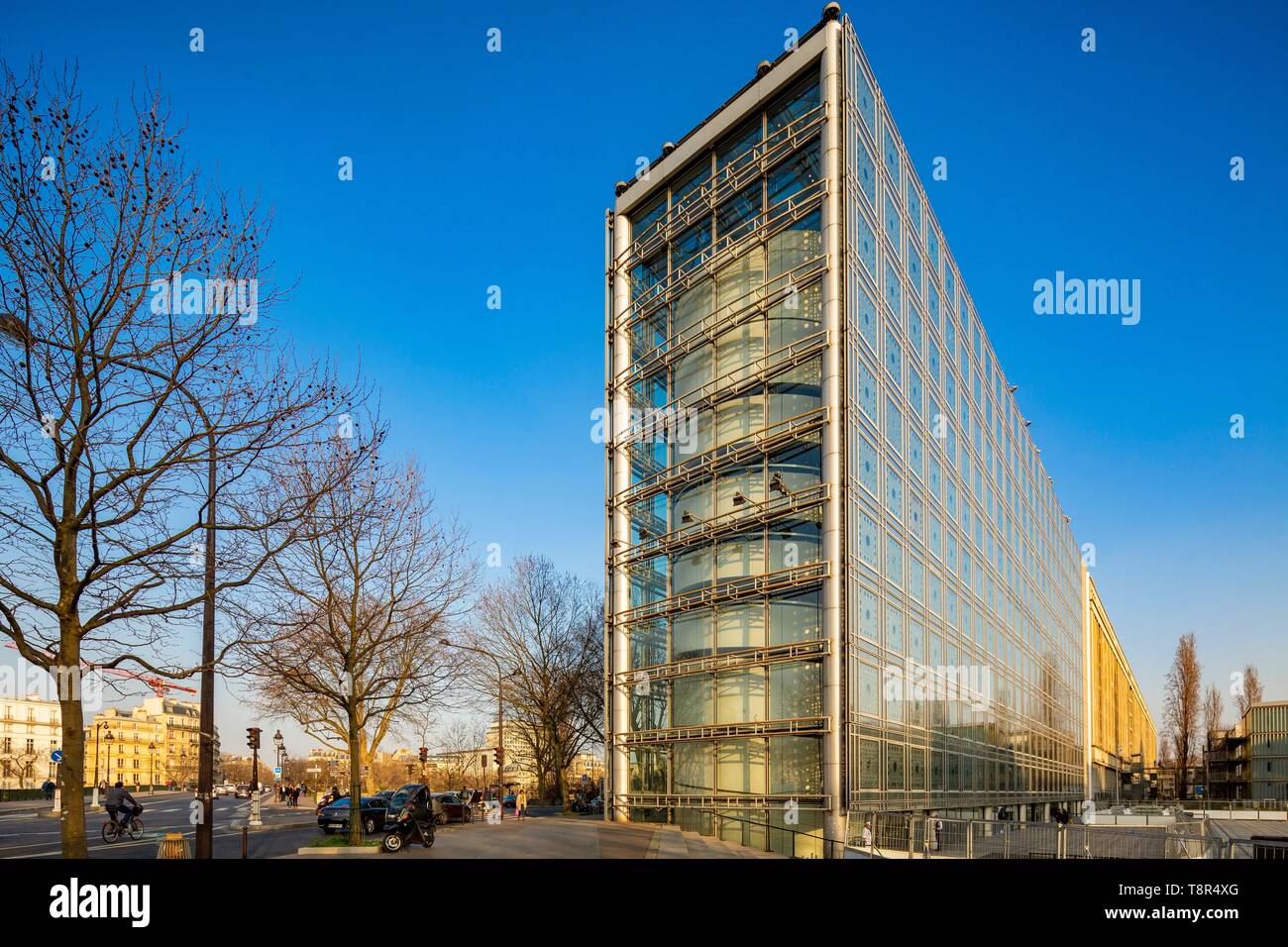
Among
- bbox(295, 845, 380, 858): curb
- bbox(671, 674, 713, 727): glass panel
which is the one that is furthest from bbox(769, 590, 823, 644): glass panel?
bbox(295, 845, 380, 858): curb

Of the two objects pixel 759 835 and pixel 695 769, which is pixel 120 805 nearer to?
pixel 695 769

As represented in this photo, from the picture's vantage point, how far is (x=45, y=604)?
488 inches

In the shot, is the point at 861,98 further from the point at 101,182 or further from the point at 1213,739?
the point at 1213,739

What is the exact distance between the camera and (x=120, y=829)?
31922 millimetres

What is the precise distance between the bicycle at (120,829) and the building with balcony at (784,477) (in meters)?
15.4

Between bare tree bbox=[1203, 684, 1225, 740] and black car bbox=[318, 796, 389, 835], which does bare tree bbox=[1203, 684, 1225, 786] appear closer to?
bare tree bbox=[1203, 684, 1225, 740]

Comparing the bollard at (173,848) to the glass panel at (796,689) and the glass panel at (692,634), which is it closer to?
the glass panel at (796,689)

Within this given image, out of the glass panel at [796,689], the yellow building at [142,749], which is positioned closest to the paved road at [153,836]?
the glass panel at [796,689]

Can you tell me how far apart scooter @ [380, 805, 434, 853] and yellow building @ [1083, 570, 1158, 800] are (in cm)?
7640

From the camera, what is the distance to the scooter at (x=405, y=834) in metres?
23.5

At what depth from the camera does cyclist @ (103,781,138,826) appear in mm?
31955

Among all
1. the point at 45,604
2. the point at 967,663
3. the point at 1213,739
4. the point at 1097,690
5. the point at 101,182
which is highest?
the point at 101,182
